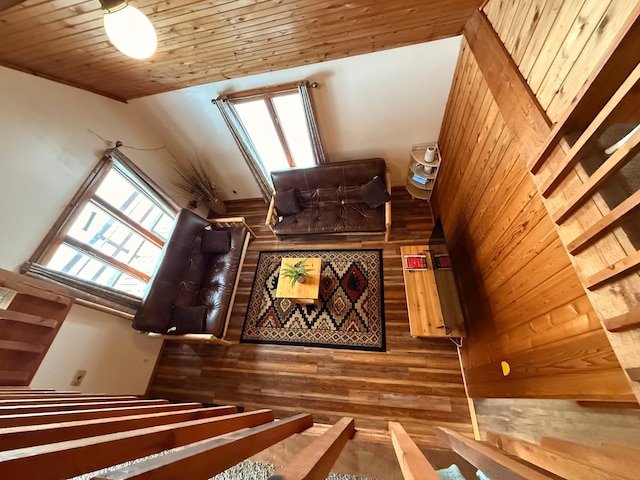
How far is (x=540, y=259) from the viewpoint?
4.11ft

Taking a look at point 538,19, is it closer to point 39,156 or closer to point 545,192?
point 545,192

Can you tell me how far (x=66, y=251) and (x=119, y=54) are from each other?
1.84m

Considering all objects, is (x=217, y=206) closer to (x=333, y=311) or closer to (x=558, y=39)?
(x=333, y=311)

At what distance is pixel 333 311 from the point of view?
2.63 m

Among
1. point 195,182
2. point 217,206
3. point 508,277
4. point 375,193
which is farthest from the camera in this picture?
point 217,206

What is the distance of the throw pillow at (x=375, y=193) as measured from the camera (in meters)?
2.86

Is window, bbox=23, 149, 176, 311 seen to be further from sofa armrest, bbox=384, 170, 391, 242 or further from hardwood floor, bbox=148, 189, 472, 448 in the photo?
sofa armrest, bbox=384, 170, 391, 242

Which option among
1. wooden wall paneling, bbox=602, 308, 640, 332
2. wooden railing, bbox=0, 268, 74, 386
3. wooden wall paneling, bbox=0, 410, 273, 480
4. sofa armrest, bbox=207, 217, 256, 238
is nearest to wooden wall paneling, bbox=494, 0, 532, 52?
wooden wall paneling, bbox=602, 308, 640, 332

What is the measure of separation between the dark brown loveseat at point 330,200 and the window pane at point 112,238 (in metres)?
1.57

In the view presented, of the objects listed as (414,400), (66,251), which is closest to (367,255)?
(414,400)

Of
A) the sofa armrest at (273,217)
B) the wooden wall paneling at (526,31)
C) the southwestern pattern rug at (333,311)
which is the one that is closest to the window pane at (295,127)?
the sofa armrest at (273,217)

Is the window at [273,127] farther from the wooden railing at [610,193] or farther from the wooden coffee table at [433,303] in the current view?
the wooden railing at [610,193]

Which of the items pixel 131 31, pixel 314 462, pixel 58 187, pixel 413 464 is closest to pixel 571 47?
pixel 413 464

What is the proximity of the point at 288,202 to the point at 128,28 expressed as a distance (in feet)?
6.84
